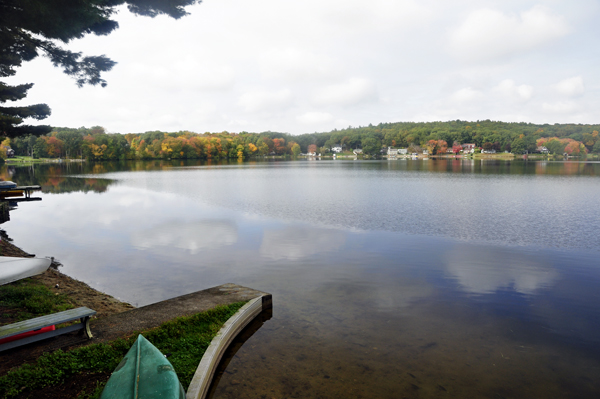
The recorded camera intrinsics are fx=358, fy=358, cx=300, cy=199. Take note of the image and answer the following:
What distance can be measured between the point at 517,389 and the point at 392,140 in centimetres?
18680

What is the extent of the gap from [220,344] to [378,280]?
547 centimetres

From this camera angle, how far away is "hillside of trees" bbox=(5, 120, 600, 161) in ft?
396

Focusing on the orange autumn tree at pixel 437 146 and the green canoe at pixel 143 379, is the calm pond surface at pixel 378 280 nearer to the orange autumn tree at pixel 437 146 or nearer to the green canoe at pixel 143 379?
the green canoe at pixel 143 379

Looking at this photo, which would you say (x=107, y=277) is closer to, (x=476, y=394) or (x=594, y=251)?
(x=476, y=394)

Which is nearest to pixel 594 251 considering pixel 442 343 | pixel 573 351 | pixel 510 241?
pixel 510 241

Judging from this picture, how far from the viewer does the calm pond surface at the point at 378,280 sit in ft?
19.0

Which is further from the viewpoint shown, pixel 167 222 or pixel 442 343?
pixel 167 222

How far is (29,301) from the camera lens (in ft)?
22.7

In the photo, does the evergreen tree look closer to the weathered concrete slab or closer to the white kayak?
the white kayak

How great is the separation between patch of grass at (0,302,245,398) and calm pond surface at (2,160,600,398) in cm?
67

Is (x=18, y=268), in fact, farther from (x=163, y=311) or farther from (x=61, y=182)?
(x=61, y=182)

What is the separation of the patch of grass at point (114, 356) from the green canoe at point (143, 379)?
3.10 feet

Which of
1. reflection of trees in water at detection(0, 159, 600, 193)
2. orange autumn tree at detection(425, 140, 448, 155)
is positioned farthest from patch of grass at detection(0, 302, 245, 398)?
orange autumn tree at detection(425, 140, 448, 155)

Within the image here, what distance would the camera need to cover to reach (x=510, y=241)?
14039 millimetres
